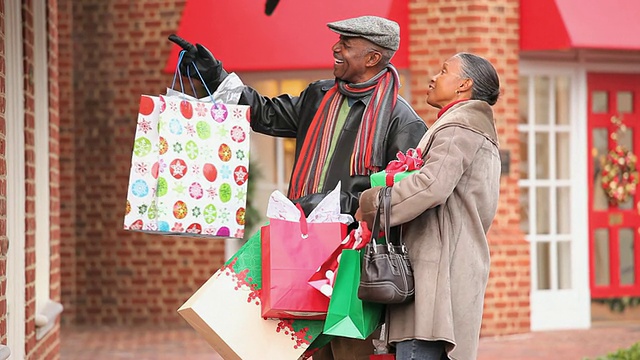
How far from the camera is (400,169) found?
4109 mm

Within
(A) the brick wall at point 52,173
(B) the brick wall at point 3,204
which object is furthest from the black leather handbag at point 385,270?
(A) the brick wall at point 52,173

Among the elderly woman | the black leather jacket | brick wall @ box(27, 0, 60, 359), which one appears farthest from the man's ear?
brick wall @ box(27, 0, 60, 359)

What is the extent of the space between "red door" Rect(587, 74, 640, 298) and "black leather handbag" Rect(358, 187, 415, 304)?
730cm

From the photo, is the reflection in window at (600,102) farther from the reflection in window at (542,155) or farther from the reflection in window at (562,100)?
the reflection in window at (542,155)

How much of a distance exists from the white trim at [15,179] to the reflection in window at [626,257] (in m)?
6.95

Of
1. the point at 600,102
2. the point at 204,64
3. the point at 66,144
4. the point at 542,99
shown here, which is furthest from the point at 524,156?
the point at 204,64

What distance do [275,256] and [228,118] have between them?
64 cm

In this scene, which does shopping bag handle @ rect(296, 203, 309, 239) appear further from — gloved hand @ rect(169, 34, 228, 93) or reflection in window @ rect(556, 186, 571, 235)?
reflection in window @ rect(556, 186, 571, 235)

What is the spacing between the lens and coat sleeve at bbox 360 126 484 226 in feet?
12.9

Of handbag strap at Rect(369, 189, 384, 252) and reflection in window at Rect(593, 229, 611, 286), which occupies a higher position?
handbag strap at Rect(369, 189, 384, 252)

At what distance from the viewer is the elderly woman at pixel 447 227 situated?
397cm

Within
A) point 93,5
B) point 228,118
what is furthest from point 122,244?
point 228,118

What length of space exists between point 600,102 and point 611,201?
0.96 m

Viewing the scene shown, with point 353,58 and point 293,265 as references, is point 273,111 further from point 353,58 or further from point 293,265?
point 293,265
